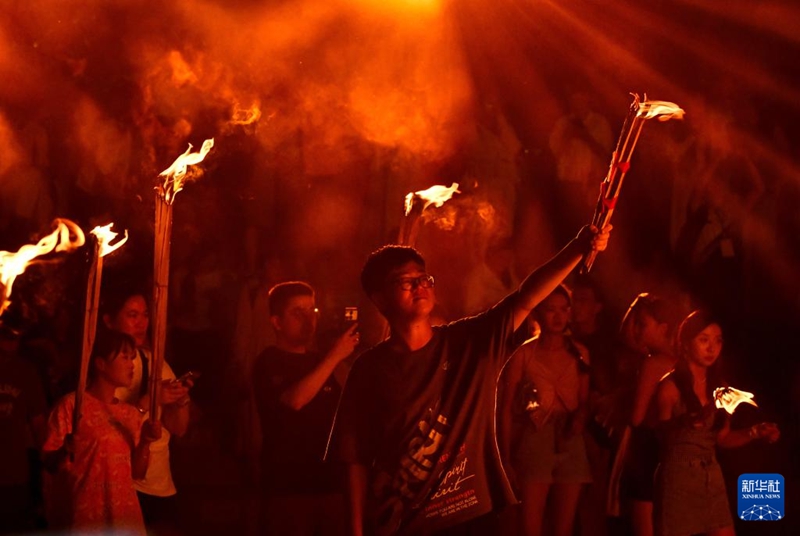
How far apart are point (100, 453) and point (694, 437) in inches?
124

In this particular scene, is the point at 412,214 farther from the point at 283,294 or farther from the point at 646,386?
the point at 646,386

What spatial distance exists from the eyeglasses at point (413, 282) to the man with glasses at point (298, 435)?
690 millimetres

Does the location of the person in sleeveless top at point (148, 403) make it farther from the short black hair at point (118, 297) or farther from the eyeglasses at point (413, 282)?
the eyeglasses at point (413, 282)

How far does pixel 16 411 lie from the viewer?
6.83 meters

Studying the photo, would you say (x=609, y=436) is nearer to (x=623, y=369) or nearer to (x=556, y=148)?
(x=623, y=369)

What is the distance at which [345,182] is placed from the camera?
857cm

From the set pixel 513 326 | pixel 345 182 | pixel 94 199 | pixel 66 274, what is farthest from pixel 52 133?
pixel 513 326

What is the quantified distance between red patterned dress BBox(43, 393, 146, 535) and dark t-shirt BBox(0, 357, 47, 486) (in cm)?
116

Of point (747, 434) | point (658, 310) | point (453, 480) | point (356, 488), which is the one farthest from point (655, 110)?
point (356, 488)

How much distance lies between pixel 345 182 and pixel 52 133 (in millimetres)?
2195

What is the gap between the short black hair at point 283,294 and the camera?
6559mm

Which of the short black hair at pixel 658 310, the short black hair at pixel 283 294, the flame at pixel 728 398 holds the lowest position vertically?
the flame at pixel 728 398

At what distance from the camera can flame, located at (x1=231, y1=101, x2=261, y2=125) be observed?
845 cm

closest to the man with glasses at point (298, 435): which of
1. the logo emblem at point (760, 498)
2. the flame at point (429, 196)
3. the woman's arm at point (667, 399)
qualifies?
the flame at point (429, 196)
